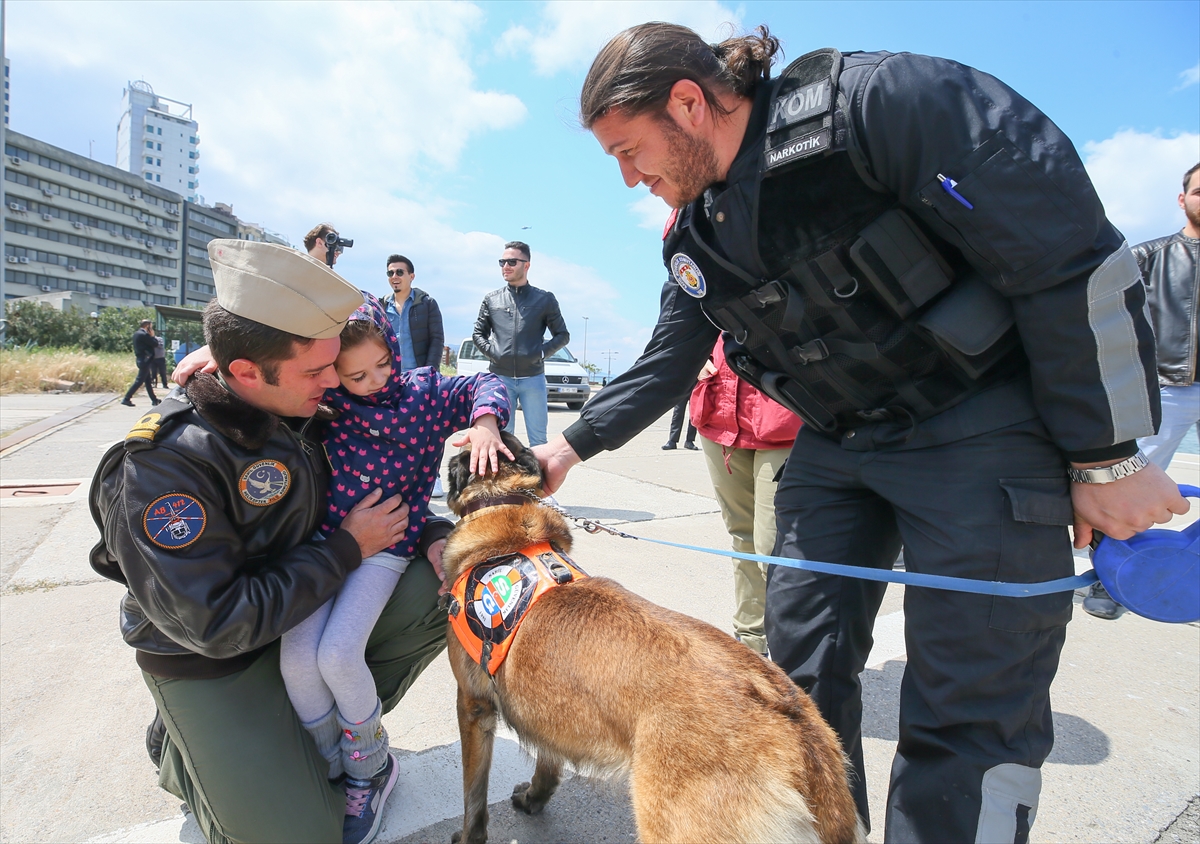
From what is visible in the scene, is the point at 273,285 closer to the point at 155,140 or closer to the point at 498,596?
the point at 498,596

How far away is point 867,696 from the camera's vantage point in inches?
115

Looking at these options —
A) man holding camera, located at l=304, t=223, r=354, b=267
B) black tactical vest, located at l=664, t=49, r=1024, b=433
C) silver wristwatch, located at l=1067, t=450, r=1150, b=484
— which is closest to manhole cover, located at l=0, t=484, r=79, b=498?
man holding camera, located at l=304, t=223, r=354, b=267

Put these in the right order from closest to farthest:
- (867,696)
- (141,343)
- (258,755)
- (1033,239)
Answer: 1. (1033,239)
2. (258,755)
3. (867,696)
4. (141,343)

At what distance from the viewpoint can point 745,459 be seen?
125 inches

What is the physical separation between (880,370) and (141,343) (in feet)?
61.7

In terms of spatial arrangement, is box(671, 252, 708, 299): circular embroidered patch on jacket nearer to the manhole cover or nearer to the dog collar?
the dog collar

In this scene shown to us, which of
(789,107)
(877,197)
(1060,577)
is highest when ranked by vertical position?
(789,107)

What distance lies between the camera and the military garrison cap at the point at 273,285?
1.77 meters

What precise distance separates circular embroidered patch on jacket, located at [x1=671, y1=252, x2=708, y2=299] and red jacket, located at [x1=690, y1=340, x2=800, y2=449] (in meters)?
1.02

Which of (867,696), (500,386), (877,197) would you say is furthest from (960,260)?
(867,696)

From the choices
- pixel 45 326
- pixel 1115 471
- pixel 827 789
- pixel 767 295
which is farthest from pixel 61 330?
pixel 1115 471

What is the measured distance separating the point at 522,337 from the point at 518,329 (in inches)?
3.4

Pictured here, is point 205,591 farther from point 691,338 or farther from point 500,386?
point 691,338

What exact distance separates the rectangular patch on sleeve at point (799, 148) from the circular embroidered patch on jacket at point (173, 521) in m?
1.66
